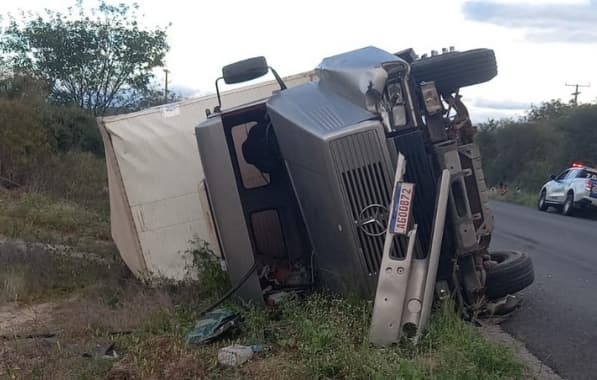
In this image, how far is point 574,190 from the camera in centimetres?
2544

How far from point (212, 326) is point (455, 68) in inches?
108

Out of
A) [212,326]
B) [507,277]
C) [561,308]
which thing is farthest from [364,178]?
[561,308]

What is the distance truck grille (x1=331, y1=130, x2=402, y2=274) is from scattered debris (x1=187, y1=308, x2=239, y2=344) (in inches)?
48.4

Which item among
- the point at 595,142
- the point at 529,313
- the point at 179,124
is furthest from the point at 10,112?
the point at 595,142

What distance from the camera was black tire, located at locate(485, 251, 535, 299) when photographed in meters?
7.10

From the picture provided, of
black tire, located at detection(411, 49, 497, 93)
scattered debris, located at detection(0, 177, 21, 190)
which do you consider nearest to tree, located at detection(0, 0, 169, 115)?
scattered debris, located at detection(0, 177, 21, 190)

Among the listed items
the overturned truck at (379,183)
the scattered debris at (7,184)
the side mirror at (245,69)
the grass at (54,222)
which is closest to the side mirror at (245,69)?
the side mirror at (245,69)

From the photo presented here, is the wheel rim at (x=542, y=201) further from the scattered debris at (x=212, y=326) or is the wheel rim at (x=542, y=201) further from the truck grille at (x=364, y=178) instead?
the truck grille at (x=364, y=178)

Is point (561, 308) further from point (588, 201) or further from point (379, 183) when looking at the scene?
point (588, 201)

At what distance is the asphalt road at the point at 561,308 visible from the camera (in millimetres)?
6105

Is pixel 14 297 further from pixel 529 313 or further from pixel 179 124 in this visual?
pixel 529 313

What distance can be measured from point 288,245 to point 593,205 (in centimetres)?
1937

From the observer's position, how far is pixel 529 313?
7.66 meters

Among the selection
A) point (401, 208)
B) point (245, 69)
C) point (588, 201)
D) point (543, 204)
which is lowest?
point (543, 204)
